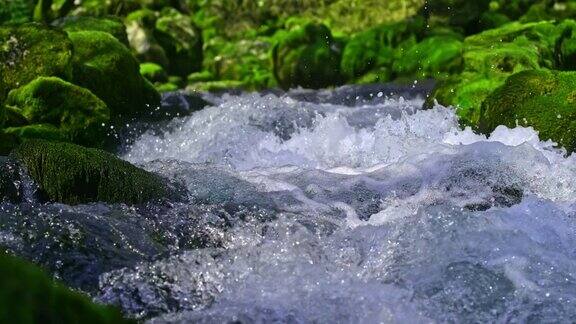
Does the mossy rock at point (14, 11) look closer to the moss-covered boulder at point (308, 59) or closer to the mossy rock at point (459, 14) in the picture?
the moss-covered boulder at point (308, 59)

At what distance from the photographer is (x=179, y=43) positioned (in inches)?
789

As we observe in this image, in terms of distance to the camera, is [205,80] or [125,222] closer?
[125,222]

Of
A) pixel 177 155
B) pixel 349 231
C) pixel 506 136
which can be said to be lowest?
pixel 177 155

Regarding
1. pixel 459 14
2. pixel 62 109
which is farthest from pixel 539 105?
pixel 459 14

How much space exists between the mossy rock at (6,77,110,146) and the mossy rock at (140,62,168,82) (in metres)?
7.71

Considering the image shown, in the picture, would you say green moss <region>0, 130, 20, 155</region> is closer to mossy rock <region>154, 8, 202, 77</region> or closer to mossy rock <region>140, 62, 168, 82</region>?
mossy rock <region>140, 62, 168, 82</region>

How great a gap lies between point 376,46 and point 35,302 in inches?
637

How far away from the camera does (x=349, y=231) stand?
16.6ft

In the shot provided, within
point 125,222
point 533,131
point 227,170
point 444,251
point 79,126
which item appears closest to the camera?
point 444,251

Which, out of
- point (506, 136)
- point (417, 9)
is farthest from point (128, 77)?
point (417, 9)

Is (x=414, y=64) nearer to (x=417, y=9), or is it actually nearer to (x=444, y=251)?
(x=417, y=9)

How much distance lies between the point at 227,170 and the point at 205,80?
39.5ft

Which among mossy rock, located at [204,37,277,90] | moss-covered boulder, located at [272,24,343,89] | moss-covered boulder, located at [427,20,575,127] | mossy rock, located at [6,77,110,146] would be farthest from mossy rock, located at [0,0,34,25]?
moss-covered boulder, located at [427,20,575,127]

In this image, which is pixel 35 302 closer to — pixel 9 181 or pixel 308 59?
pixel 9 181
